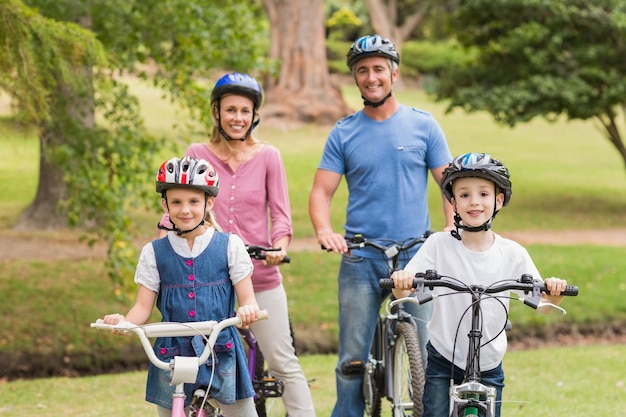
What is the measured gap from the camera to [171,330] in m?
4.09

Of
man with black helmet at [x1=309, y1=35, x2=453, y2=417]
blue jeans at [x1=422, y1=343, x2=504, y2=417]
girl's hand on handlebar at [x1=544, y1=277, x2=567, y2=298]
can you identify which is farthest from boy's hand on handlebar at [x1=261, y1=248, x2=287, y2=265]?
girl's hand on handlebar at [x1=544, y1=277, x2=567, y2=298]

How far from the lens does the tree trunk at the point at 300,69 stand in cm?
3128

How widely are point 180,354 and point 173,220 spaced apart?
1.96 ft

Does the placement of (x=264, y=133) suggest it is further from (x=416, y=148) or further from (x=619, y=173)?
(x=416, y=148)

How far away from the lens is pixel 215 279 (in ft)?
14.8

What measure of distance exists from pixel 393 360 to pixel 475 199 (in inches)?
Answer: 67.3

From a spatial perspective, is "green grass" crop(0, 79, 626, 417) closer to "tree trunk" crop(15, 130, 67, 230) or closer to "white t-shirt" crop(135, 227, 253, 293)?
"tree trunk" crop(15, 130, 67, 230)

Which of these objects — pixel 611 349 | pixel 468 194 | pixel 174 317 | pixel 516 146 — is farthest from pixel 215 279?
pixel 516 146

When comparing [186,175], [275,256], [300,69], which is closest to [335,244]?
[275,256]

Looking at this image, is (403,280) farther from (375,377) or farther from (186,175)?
(375,377)

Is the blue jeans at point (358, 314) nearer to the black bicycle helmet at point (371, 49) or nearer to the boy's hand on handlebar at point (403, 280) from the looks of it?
the black bicycle helmet at point (371, 49)

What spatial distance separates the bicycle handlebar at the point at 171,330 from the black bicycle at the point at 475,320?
0.77 m

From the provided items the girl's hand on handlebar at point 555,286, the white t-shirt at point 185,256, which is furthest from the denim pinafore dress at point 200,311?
the girl's hand on handlebar at point 555,286

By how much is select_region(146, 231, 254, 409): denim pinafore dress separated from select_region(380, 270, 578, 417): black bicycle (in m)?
0.87
